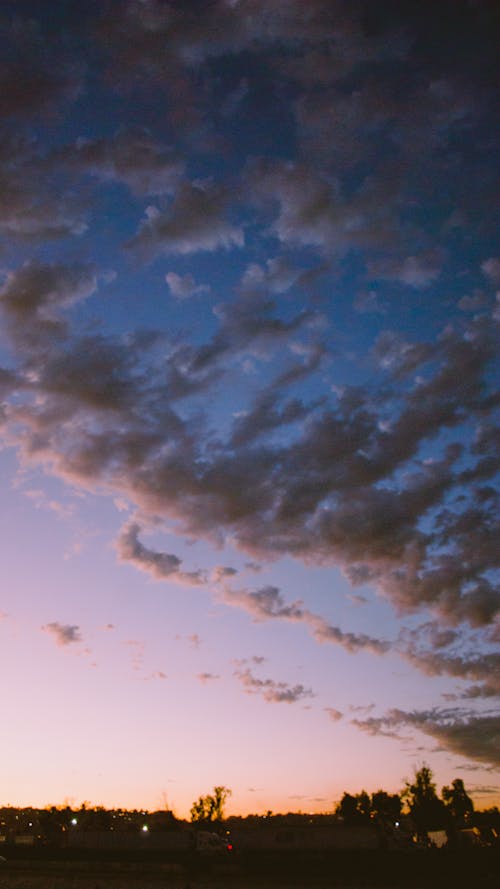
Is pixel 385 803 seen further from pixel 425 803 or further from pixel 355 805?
pixel 425 803

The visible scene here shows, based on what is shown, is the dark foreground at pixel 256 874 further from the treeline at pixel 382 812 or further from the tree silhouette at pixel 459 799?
the tree silhouette at pixel 459 799

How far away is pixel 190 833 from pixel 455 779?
112926 mm

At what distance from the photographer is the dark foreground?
33500mm

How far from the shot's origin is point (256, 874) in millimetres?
37562

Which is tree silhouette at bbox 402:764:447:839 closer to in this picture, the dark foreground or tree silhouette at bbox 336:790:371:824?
tree silhouette at bbox 336:790:371:824

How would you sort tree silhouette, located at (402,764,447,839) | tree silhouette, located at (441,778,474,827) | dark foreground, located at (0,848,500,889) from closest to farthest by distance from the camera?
1. dark foreground, located at (0,848,500,889)
2. tree silhouette, located at (402,764,447,839)
3. tree silhouette, located at (441,778,474,827)

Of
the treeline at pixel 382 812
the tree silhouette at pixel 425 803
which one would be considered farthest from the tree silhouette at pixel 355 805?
the tree silhouette at pixel 425 803

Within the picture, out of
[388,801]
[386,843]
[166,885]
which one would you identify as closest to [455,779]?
[388,801]

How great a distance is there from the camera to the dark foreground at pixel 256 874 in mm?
33500

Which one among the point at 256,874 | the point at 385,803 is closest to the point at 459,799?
the point at 385,803

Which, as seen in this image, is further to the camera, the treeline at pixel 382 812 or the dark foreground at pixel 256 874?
the treeline at pixel 382 812

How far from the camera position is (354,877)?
3612 centimetres

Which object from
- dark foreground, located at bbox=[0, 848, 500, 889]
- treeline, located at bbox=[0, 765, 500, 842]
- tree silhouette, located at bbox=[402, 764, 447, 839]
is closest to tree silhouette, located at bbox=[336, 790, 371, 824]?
treeline, located at bbox=[0, 765, 500, 842]

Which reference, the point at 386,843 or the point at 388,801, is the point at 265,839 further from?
the point at 388,801
